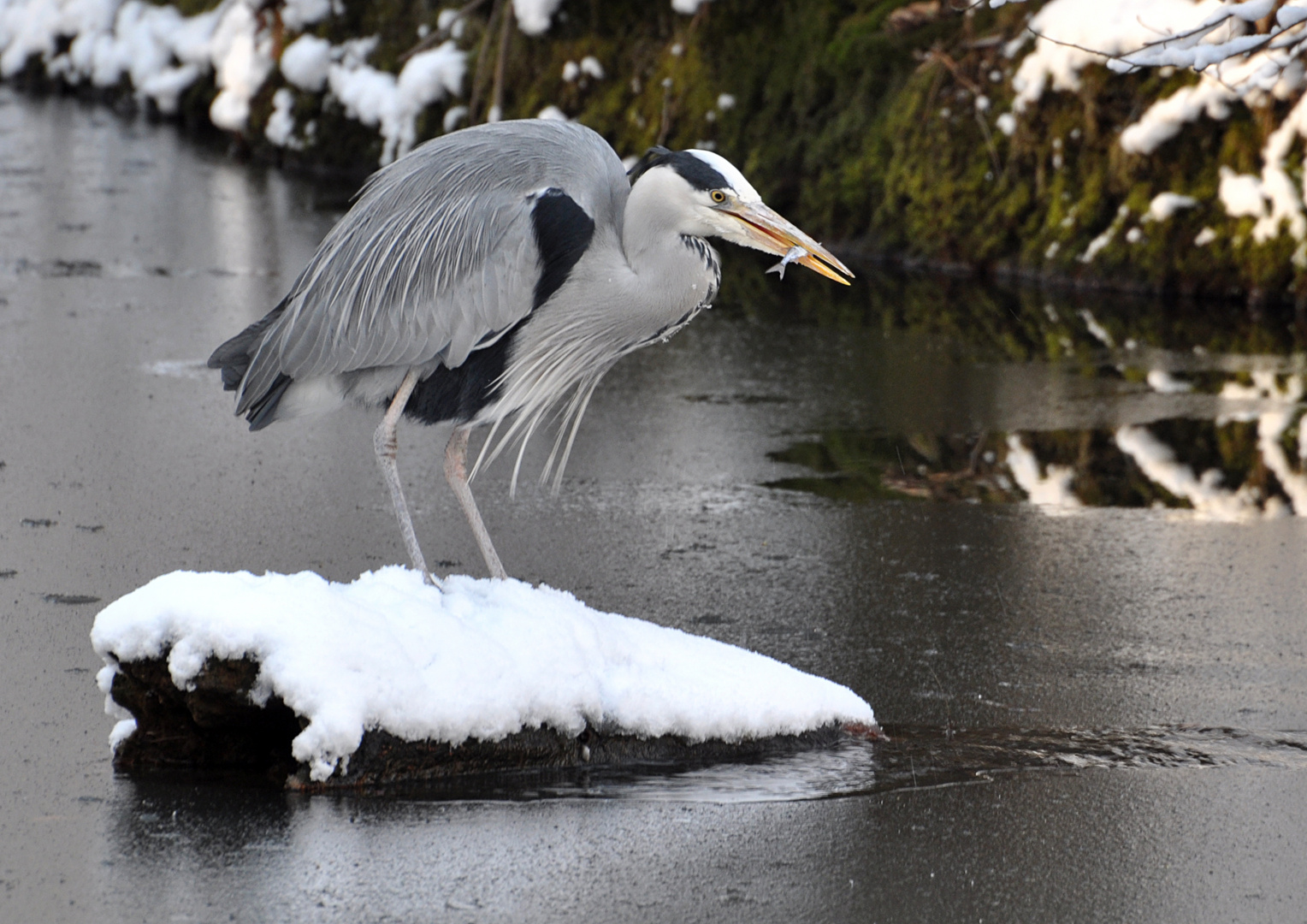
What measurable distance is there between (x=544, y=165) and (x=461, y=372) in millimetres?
721

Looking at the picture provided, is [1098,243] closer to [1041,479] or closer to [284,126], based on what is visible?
[1041,479]

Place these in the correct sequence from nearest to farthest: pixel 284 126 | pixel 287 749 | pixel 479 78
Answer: pixel 287 749 < pixel 479 78 < pixel 284 126

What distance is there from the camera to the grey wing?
5074mm

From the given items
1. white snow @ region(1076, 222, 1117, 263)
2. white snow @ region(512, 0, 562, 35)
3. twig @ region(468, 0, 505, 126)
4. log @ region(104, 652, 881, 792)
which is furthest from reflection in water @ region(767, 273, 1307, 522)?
twig @ region(468, 0, 505, 126)

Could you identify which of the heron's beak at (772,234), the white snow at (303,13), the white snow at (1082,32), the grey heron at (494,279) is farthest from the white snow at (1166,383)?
the white snow at (303,13)

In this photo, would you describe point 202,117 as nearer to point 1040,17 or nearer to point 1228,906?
point 1040,17

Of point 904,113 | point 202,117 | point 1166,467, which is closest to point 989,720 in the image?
point 1166,467

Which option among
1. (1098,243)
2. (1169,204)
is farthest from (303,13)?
(1169,204)

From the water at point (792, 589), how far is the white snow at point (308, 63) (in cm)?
806

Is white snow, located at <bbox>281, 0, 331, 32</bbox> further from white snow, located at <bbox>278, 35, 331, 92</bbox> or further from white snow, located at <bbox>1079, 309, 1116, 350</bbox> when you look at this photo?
white snow, located at <bbox>1079, 309, 1116, 350</bbox>

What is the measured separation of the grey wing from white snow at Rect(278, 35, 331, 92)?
15.8m

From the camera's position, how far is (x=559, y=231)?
4992 millimetres

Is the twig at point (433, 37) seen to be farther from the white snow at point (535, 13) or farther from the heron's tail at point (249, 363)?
the heron's tail at point (249, 363)

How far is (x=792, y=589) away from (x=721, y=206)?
187 cm
